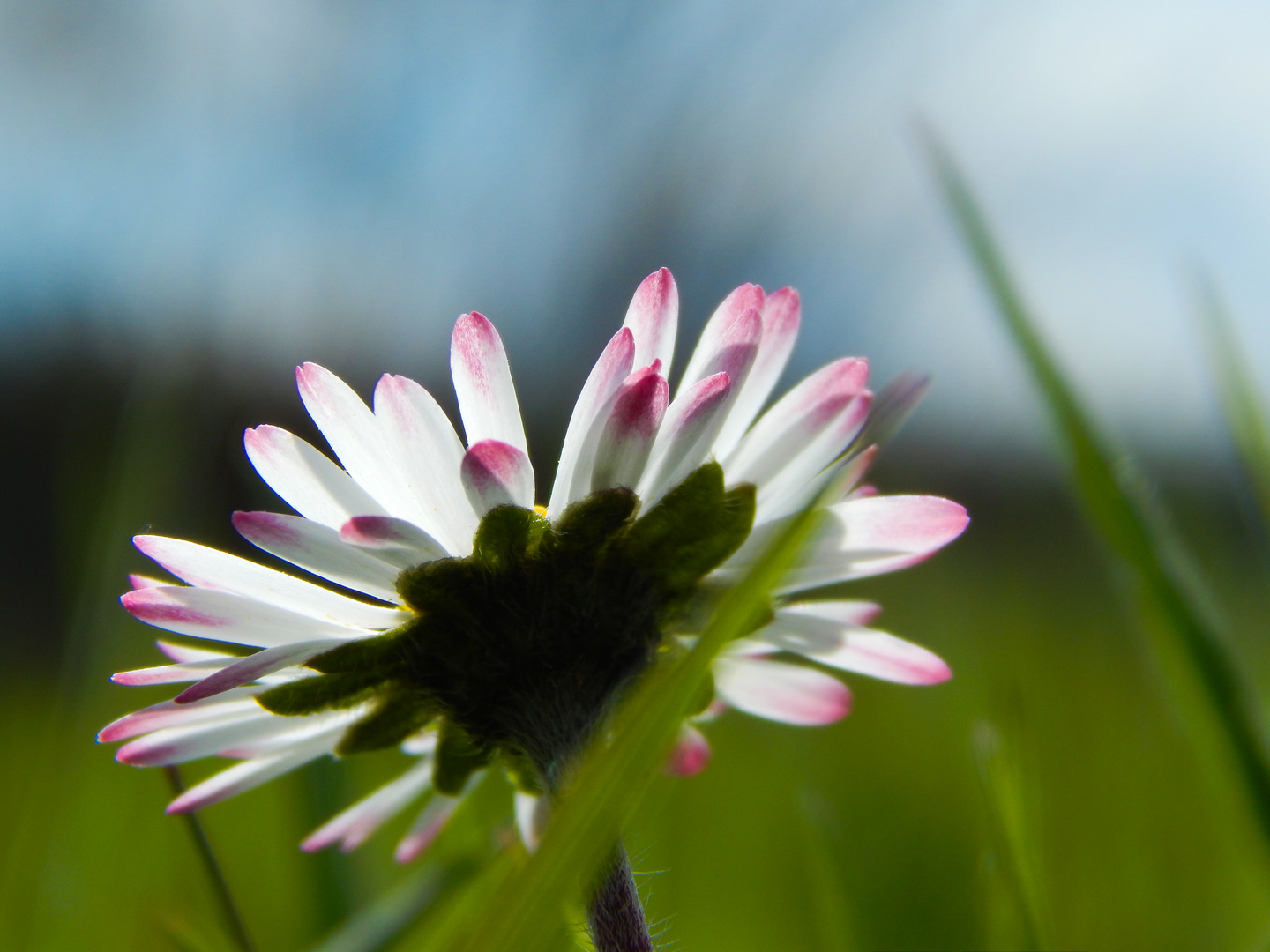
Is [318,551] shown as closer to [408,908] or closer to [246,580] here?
[246,580]

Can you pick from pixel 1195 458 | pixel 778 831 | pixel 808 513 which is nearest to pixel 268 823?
pixel 778 831

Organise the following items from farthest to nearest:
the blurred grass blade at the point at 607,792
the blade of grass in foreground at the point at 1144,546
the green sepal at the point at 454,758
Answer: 1. the green sepal at the point at 454,758
2. the blade of grass in foreground at the point at 1144,546
3. the blurred grass blade at the point at 607,792

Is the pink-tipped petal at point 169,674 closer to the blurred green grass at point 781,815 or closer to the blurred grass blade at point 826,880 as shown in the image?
the blurred green grass at point 781,815

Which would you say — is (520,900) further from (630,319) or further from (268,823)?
(268,823)

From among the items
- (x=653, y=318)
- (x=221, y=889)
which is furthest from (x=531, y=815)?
(x=653, y=318)

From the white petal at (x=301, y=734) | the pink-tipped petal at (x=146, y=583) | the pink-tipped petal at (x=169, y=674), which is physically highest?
the pink-tipped petal at (x=146, y=583)

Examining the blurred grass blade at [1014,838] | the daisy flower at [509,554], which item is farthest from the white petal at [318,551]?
the blurred grass blade at [1014,838]
